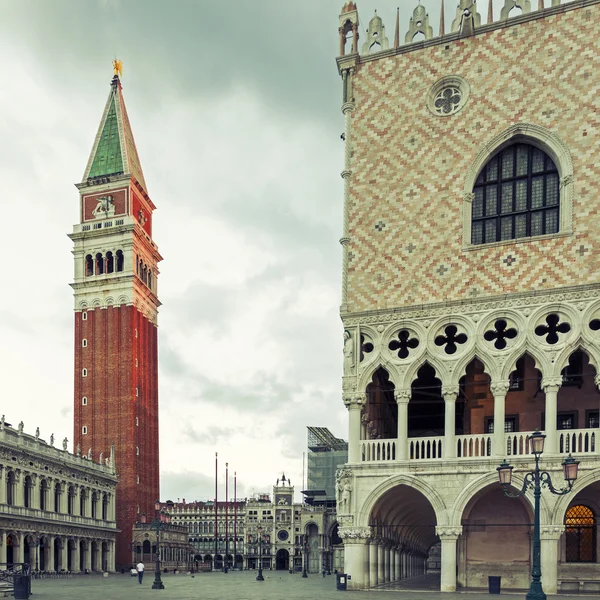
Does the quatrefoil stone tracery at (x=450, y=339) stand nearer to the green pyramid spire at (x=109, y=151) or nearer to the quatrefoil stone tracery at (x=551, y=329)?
the quatrefoil stone tracery at (x=551, y=329)

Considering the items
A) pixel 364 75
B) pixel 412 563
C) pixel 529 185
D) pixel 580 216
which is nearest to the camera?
pixel 580 216

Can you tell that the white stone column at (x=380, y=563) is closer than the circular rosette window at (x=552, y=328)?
No

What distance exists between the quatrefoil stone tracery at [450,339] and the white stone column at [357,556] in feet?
25.6

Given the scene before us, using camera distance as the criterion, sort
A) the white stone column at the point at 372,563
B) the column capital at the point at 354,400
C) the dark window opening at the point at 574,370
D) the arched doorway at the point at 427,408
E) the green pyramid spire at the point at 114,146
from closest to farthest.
Result: the white stone column at the point at 372,563 < the dark window opening at the point at 574,370 < the column capital at the point at 354,400 < the arched doorway at the point at 427,408 < the green pyramid spire at the point at 114,146

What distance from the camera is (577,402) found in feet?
106

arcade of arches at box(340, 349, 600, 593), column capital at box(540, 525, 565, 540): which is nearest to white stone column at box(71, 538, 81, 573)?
arcade of arches at box(340, 349, 600, 593)

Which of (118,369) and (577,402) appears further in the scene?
(118,369)

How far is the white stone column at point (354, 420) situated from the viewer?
104 ft

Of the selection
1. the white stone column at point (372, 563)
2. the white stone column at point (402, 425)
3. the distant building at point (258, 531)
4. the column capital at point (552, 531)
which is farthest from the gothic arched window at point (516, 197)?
the distant building at point (258, 531)

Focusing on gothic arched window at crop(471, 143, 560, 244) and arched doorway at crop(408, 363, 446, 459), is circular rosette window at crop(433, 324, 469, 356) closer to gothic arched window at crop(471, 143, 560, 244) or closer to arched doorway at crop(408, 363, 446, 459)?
arched doorway at crop(408, 363, 446, 459)

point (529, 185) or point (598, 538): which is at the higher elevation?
point (529, 185)

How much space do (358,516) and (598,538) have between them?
9.36 meters

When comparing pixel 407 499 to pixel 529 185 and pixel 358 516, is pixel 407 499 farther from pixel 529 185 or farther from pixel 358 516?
pixel 529 185

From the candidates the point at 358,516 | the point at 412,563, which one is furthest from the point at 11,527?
the point at 358,516
